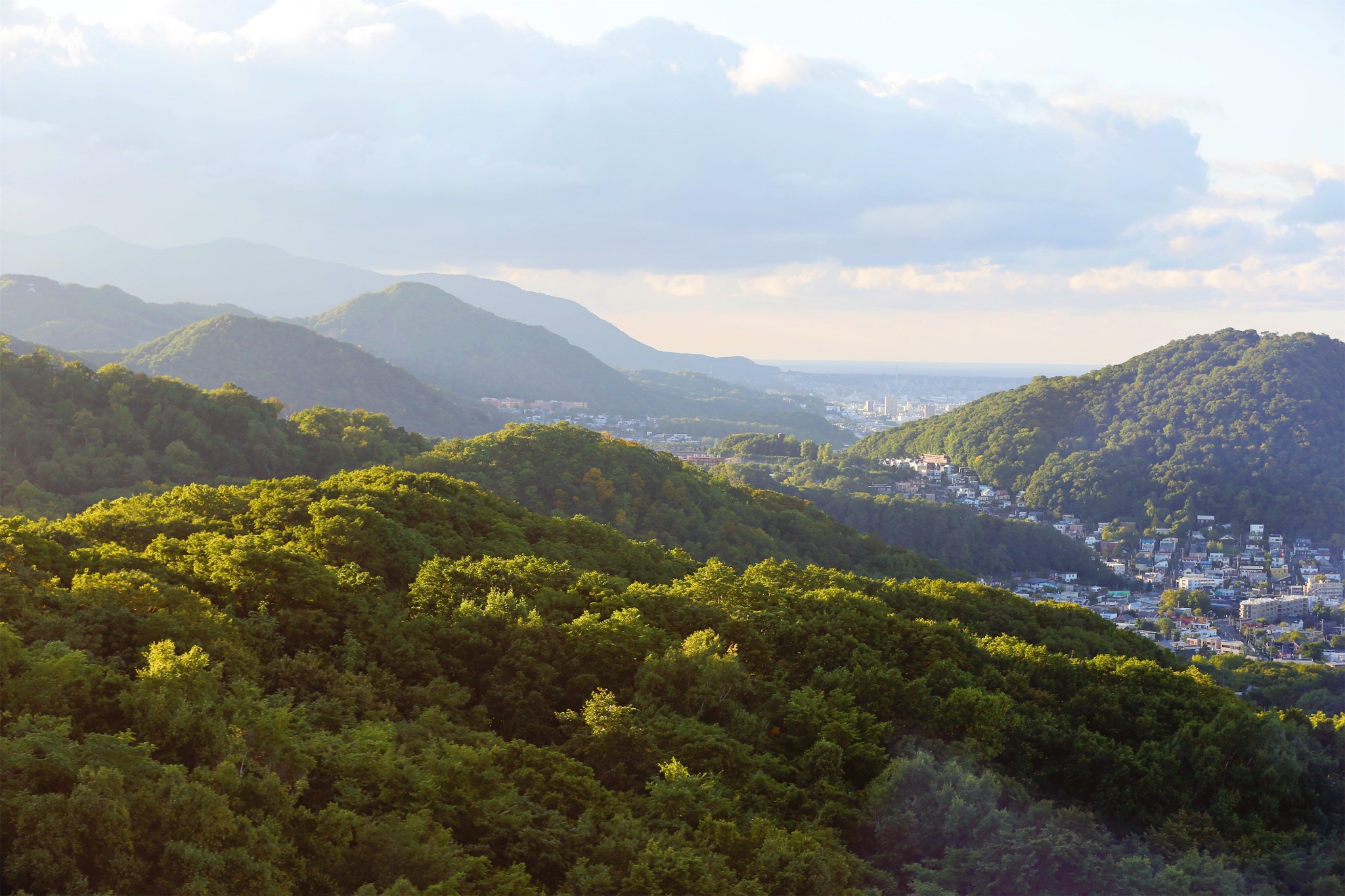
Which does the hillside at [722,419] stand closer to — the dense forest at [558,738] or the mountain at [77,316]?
the mountain at [77,316]

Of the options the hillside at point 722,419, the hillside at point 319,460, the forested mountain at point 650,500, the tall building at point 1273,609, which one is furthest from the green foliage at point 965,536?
the hillside at point 722,419

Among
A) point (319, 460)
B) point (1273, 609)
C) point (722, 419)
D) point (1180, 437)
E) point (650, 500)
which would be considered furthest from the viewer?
point (722, 419)

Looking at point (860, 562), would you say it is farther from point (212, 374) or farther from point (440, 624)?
point (212, 374)

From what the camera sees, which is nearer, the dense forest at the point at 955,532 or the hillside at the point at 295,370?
the dense forest at the point at 955,532

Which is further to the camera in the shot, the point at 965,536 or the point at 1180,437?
the point at 1180,437

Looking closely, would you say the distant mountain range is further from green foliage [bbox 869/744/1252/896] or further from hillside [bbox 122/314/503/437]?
green foliage [bbox 869/744/1252/896]

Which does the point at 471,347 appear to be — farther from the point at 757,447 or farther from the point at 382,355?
the point at 757,447

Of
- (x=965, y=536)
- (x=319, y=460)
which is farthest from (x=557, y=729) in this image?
(x=965, y=536)
